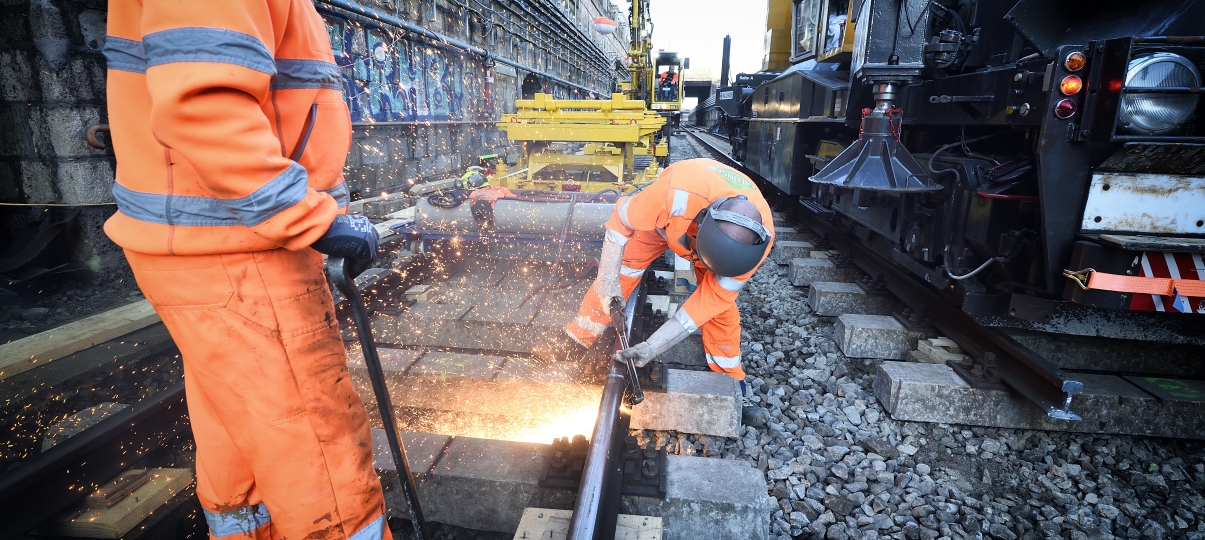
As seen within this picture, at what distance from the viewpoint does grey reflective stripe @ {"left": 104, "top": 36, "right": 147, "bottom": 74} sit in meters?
1.29

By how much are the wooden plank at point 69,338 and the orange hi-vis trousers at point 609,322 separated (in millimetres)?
2705

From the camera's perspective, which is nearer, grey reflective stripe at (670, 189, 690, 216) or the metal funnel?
grey reflective stripe at (670, 189, 690, 216)

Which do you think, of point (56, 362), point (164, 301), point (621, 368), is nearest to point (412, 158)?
point (56, 362)

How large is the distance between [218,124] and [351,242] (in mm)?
387

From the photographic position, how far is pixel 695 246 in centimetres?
257

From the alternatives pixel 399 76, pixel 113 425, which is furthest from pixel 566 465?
pixel 399 76

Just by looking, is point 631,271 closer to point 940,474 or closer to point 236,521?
point 940,474

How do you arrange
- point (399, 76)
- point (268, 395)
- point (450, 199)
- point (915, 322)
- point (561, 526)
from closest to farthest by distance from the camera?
point (268, 395)
point (561, 526)
point (915, 322)
point (450, 199)
point (399, 76)

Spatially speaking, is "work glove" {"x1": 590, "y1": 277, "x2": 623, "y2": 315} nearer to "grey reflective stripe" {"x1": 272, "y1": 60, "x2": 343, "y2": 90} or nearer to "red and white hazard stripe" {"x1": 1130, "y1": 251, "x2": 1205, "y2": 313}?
"grey reflective stripe" {"x1": 272, "y1": 60, "x2": 343, "y2": 90}

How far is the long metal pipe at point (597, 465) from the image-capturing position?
163 centimetres

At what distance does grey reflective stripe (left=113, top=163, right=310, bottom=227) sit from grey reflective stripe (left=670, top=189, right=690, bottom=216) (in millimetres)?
1723

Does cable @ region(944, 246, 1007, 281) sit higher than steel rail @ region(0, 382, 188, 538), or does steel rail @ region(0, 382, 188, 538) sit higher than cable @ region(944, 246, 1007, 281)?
cable @ region(944, 246, 1007, 281)

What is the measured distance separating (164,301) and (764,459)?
7.72 feet

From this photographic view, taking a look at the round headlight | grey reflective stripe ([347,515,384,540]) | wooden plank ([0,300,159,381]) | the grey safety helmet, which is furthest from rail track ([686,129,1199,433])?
wooden plank ([0,300,159,381])
